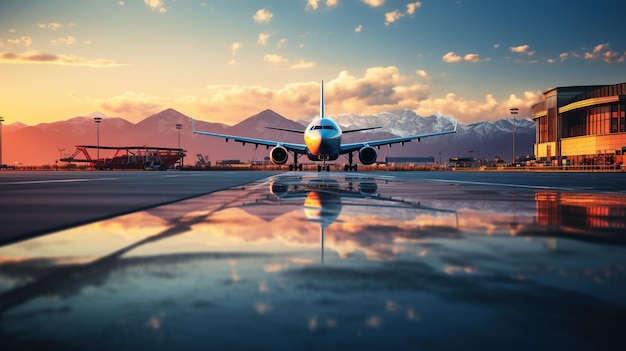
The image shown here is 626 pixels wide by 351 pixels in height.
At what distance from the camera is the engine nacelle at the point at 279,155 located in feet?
144

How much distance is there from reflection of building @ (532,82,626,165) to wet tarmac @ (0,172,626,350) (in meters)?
89.7

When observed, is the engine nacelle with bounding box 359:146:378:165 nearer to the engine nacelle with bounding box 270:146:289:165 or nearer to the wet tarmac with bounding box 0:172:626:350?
the engine nacelle with bounding box 270:146:289:165

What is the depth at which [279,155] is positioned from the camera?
44.2m

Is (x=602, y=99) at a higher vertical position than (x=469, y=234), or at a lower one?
higher

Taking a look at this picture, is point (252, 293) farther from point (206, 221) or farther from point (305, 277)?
point (206, 221)

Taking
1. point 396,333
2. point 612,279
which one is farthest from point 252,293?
point 612,279

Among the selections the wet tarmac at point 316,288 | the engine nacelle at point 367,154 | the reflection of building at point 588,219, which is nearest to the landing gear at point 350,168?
the engine nacelle at point 367,154

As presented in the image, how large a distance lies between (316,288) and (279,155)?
135 feet

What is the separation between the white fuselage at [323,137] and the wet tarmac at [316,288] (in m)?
31.5

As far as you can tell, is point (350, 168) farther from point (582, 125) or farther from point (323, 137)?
point (582, 125)

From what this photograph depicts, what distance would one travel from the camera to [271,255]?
4.70m

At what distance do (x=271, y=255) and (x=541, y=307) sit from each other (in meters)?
2.58

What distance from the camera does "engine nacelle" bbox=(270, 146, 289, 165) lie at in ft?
144

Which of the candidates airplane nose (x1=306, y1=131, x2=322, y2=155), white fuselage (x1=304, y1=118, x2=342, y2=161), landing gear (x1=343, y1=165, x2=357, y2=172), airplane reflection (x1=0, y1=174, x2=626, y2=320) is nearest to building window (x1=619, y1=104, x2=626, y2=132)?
landing gear (x1=343, y1=165, x2=357, y2=172)
